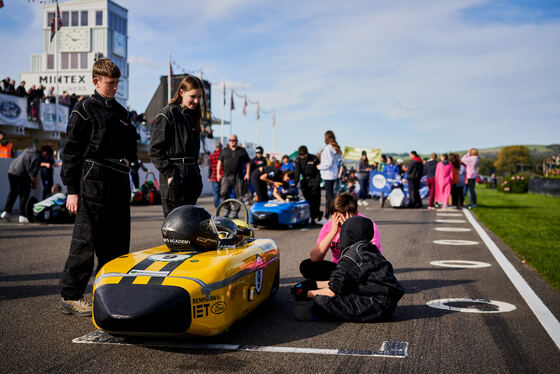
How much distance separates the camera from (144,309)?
3.46 m

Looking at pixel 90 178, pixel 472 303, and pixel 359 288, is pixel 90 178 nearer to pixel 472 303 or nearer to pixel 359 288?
pixel 359 288

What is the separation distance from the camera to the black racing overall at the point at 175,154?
5.12 metres

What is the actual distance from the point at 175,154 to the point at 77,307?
5.22ft

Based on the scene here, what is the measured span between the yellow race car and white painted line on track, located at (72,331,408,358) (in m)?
0.20

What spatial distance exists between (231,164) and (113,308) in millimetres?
9283

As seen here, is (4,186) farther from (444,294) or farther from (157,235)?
(444,294)

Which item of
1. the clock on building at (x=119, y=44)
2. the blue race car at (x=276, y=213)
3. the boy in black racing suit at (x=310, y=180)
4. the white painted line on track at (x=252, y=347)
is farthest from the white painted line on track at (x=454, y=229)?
the clock on building at (x=119, y=44)

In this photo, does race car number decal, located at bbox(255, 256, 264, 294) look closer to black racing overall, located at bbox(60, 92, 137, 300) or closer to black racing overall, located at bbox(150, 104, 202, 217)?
black racing overall, located at bbox(150, 104, 202, 217)

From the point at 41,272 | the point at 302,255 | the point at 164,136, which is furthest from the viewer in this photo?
the point at 302,255

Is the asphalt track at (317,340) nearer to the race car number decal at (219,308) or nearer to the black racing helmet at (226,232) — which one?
the race car number decal at (219,308)

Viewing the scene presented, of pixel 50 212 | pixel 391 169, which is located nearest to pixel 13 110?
pixel 50 212

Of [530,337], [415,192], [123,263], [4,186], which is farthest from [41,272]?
[415,192]

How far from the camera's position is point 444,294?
5660mm

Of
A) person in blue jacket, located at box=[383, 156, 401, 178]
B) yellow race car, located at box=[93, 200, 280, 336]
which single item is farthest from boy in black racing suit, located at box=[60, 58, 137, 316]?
person in blue jacket, located at box=[383, 156, 401, 178]
